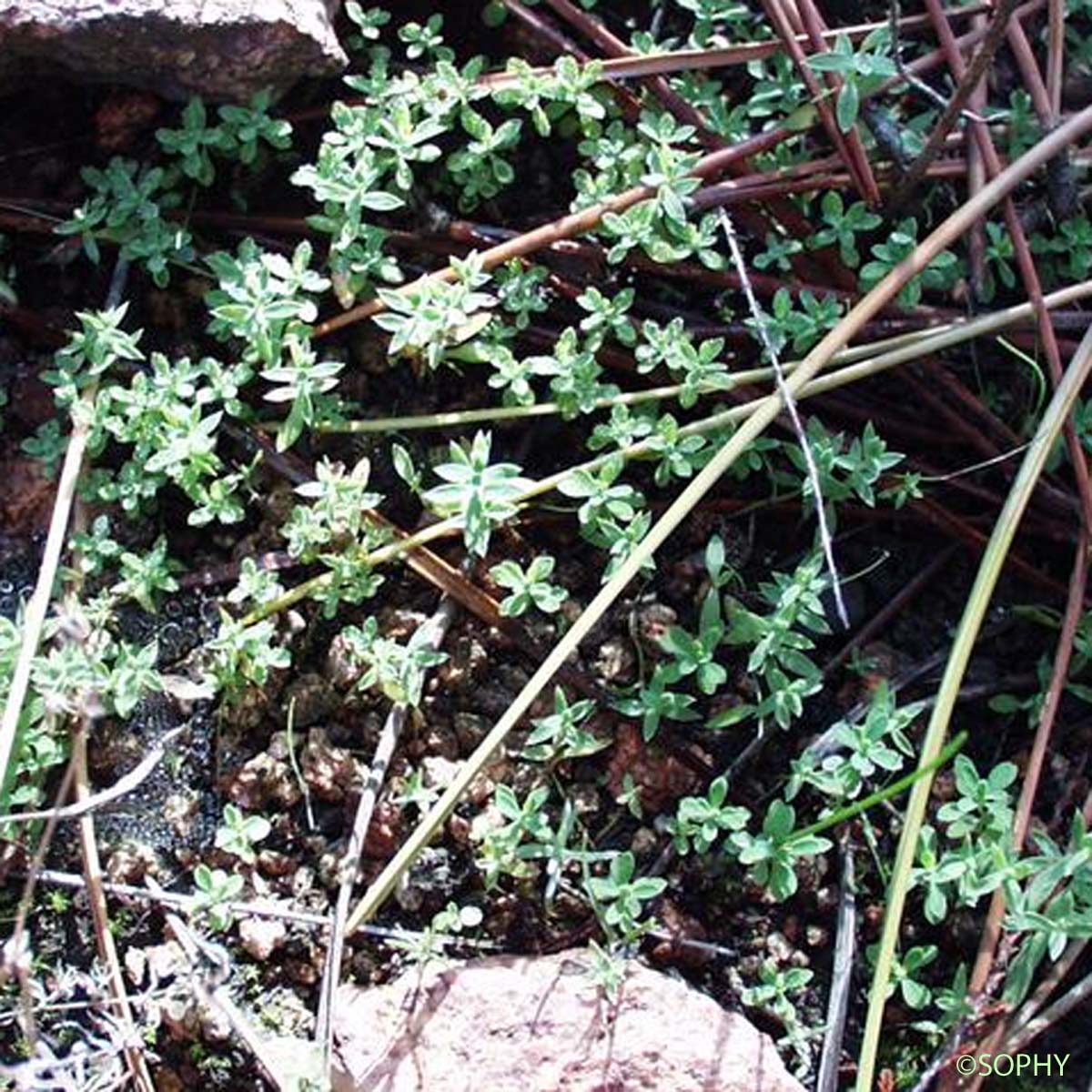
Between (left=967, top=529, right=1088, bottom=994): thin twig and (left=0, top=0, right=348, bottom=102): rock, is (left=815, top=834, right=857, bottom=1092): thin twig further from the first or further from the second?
(left=0, top=0, right=348, bottom=102): rock

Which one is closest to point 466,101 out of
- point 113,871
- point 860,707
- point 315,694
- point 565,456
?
point 565,456

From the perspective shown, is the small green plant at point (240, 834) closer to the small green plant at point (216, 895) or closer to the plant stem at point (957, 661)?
the small green plant at point (216, 895)

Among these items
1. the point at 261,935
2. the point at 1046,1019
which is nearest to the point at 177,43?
the point at 261,935

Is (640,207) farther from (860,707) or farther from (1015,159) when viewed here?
(860,707)

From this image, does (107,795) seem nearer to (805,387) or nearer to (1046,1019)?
(805,387)

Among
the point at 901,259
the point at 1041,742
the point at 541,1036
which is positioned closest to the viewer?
the point at 541,1036

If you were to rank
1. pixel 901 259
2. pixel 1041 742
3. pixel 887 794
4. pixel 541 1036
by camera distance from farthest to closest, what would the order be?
pixel 901 259 → pixel 1041 742 → pixel 541 1036 → pixel 887 794
